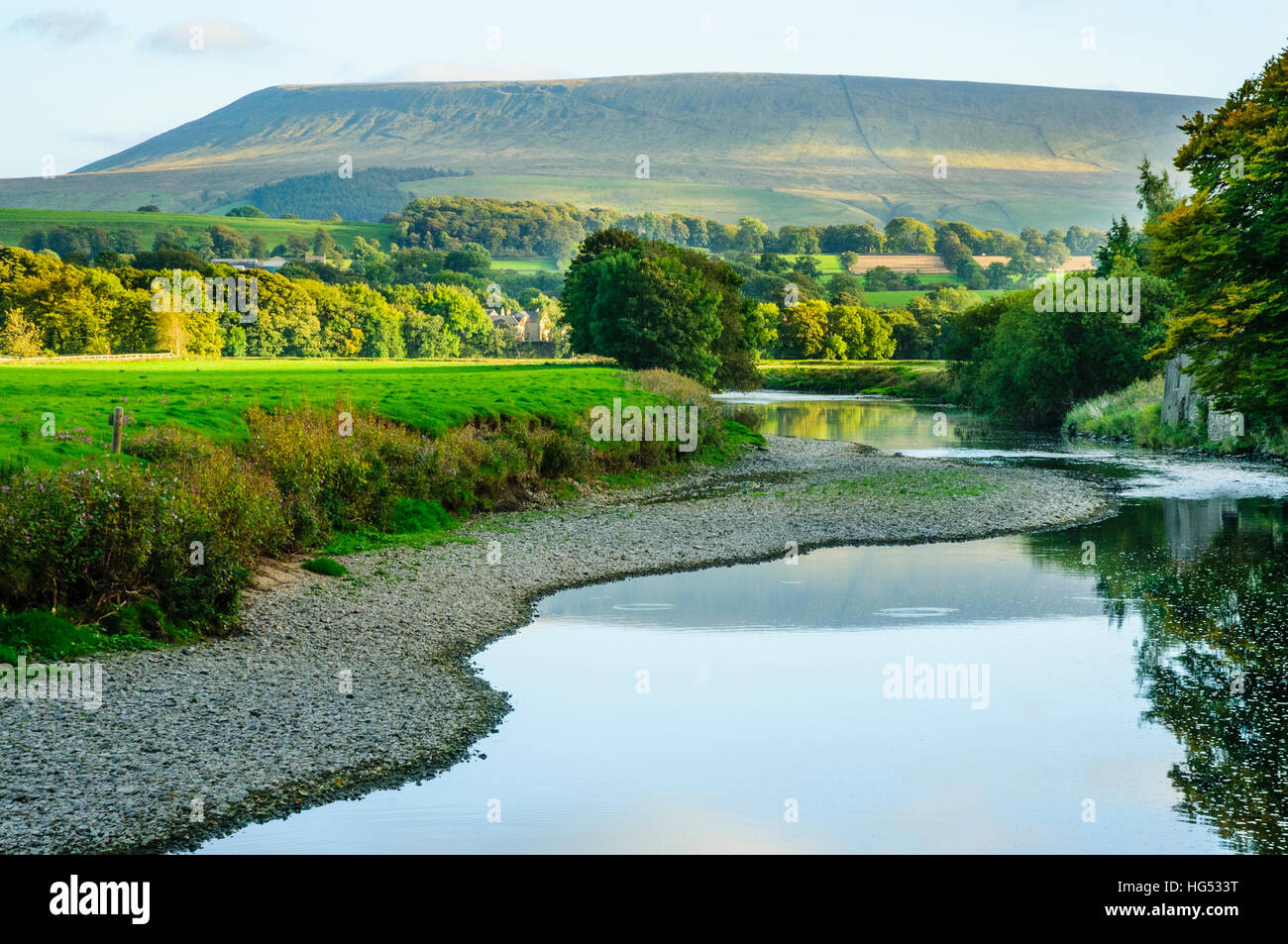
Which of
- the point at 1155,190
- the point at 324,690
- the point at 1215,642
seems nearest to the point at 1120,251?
the point at 1155,190

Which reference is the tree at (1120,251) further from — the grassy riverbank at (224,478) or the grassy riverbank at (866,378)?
the grassy riverbank at (224,478)

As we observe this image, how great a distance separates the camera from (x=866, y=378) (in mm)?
114625

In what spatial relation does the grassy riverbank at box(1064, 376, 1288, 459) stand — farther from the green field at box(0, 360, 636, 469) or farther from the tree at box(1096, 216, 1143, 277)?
the green field at box(0, 360, 636, 469)

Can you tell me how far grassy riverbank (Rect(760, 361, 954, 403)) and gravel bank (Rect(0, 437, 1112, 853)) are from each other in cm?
7159

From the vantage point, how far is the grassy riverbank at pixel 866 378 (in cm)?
10206

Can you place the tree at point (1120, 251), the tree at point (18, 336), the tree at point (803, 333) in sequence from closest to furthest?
the tree at point (1120, 251), the tree at point (18, 336), the tree at point (803, 333)

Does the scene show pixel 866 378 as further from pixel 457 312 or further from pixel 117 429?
pixel 117 429

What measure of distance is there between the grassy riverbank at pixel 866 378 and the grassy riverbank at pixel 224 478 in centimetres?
5988

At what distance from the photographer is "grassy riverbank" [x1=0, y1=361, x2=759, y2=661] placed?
15500 mm

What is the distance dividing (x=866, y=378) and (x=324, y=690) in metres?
104

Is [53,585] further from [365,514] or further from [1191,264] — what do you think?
[1191,264]

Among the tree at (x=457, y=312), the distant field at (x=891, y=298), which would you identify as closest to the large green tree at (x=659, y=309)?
the tree at (x=457, y=312)

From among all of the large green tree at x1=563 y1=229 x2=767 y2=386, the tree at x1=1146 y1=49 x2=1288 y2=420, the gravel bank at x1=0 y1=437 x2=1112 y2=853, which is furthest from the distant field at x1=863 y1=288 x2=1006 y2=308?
the gravel bank at x1=0 y1=437 x2=1112 y2=853
